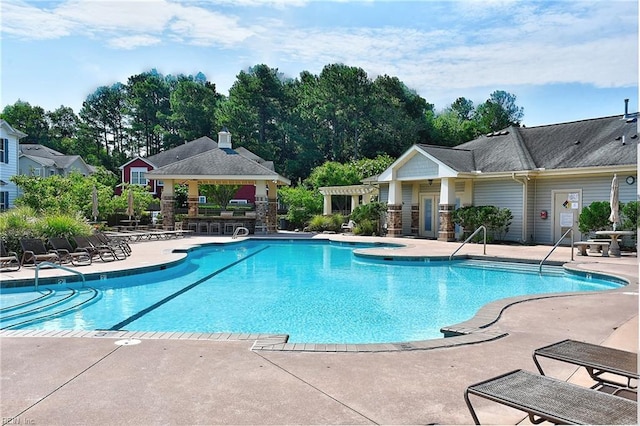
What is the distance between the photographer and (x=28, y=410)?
349cm

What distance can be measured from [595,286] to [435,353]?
826 centimetres

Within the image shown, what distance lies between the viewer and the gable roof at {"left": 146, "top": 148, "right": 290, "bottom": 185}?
24.6 metres

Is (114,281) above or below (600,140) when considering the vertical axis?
below

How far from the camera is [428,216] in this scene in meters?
24.0

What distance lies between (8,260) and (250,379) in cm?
993

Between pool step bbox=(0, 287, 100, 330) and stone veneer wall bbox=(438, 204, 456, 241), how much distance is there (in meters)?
15.0

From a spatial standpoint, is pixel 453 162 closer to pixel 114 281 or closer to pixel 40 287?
pixel 114 281

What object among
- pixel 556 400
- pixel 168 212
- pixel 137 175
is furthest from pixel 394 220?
pixel 137 175

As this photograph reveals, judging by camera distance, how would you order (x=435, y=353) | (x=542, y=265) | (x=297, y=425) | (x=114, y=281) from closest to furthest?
(x=297, y=425), (x=435, y=353), (x=114, y=281), (x=542, y=265)

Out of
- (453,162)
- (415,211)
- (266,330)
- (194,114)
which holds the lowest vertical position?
(266,330)

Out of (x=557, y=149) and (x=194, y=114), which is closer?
(x=557, y=149)

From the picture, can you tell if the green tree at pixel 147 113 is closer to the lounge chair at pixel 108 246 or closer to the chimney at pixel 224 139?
the chimney at pixel 224 139

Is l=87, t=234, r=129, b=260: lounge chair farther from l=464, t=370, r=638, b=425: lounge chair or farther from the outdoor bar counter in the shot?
l=464, t=370, r=638, b=425: lounge chair

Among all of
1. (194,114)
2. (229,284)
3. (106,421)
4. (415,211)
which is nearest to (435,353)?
(106,421)
